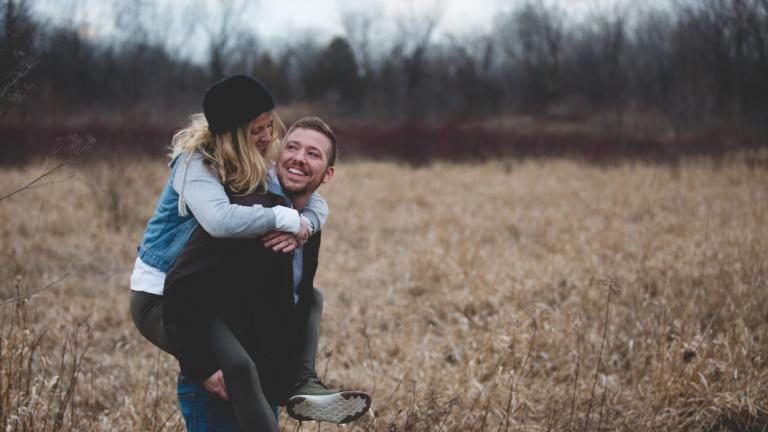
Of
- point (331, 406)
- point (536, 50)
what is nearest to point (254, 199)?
point (331, 406)

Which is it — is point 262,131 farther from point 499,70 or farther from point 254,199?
point 499,70

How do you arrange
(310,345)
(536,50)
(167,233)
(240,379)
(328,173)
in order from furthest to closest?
(536,50)
(328,173)
(310,345)
(167,233)
(240,379)

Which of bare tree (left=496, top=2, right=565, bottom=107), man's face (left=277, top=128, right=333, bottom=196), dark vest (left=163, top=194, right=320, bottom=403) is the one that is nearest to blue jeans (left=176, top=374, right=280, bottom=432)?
dark vest (left=163, top=194, right=320, bottom=403)

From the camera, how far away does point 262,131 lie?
1.92 meters

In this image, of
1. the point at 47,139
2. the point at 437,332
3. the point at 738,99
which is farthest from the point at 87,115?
the point at 738,99

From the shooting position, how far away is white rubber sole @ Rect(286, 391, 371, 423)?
5.61ft

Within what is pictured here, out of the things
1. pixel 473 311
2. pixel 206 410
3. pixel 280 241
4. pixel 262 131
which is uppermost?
pixel 262 131

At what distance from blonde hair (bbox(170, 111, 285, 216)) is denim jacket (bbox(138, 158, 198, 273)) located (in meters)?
0.07

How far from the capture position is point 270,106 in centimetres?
189

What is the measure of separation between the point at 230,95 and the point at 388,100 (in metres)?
39.2

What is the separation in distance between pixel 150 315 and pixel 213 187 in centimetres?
47

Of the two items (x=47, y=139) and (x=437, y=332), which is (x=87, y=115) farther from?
(x=437, y=332)

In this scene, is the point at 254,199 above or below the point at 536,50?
below

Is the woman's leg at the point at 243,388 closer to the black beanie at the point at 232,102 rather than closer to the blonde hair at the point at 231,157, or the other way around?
the blonde hair at the point at 231,157
